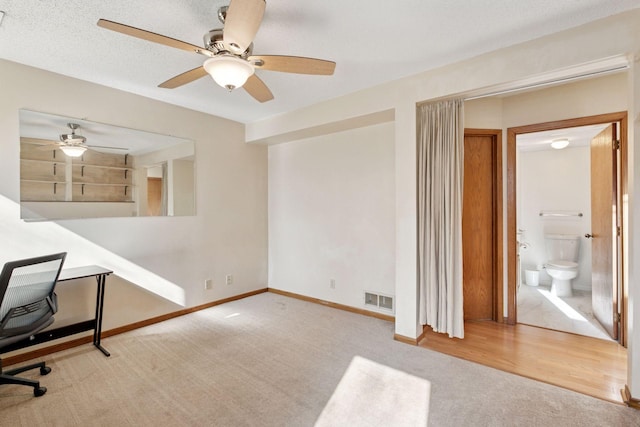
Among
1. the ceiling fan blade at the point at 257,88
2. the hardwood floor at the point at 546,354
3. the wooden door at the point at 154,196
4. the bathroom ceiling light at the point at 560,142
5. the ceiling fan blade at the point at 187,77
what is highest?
the bathroom ceiling light at the point at 560,142

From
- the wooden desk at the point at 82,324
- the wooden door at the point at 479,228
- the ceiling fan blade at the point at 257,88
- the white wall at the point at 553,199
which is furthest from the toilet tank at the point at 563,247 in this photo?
the wooden desk at the point at 82,324

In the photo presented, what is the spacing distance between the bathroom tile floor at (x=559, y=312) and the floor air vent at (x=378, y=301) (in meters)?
1.45

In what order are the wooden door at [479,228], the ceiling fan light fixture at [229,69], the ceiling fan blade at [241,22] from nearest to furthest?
the ceiling fan blade at [241,22], the ceiling fan light fixture at [229,69], the wooden door at [479,228]

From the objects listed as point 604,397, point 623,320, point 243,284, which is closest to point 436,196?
point 604,397

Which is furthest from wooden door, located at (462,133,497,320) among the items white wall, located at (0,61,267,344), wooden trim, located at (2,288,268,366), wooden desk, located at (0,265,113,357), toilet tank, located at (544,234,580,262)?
wooden desk, located at (0,265,113,357)

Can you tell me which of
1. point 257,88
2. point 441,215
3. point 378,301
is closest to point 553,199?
point 441,215

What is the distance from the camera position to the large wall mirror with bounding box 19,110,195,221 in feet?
8.45

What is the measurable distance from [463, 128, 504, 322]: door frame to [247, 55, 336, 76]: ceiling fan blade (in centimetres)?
209

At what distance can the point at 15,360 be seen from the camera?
97.7 inches

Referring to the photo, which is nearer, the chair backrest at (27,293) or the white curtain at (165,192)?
the chair backrest at (27,293)

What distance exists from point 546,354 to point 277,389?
230 centimetres

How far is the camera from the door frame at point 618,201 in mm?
2674

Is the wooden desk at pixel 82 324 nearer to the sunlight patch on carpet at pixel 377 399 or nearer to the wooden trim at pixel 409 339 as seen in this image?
the sunlight patch on carpet at pixel 377 399

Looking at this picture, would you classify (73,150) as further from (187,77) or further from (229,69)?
(229,69)
